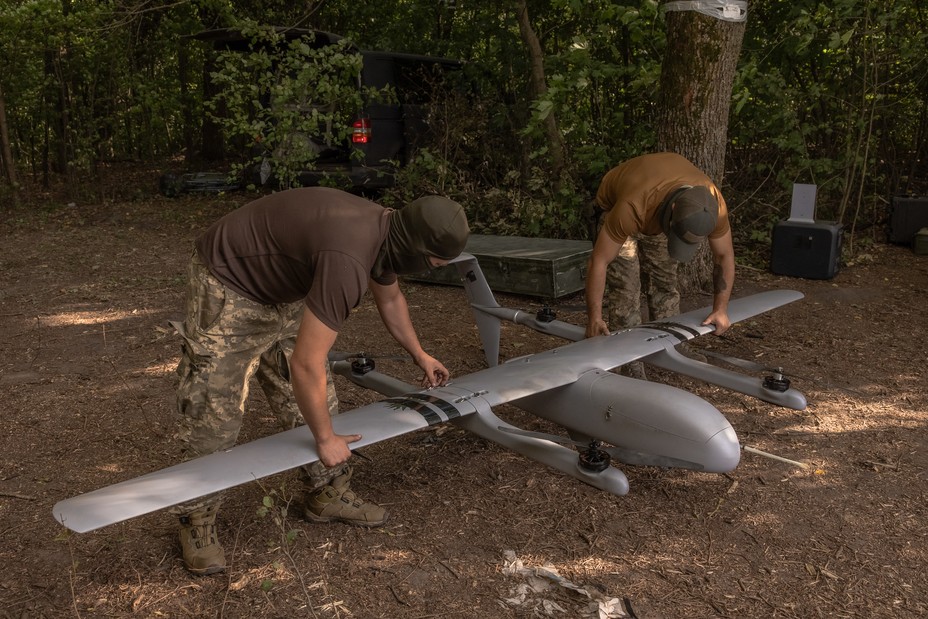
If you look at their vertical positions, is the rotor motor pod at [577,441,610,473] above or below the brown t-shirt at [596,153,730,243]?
below

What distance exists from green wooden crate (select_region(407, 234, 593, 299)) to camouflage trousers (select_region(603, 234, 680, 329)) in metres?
1.56

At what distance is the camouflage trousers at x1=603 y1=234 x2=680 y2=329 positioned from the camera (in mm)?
5594

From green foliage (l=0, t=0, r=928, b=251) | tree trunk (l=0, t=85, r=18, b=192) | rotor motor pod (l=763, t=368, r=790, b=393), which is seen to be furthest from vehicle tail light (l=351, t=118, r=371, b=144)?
rotor motor pod (l=763, t=368, r=790, b=393)

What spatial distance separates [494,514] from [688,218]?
2.01 m

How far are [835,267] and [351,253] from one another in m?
7.26

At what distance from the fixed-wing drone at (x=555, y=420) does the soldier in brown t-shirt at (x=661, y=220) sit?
33cm

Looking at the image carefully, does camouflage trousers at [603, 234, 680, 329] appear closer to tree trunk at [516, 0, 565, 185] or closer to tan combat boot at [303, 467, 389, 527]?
tan combat boot at [303, 467, 389, 527]

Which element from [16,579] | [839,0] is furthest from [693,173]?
[839,0]

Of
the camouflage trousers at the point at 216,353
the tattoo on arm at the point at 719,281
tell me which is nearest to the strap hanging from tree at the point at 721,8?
the tattoo on arm at the point at 719,281

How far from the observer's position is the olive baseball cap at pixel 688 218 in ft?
14.1

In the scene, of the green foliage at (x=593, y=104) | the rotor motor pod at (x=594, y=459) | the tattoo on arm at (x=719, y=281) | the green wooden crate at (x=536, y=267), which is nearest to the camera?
the rotor motor pod at (x=594, y=459)

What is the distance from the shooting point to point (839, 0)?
8375mm

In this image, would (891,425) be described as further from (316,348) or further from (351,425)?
(316,348)

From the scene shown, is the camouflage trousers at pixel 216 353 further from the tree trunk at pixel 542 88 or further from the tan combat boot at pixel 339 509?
the tree trunk at pixel 542 88
